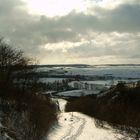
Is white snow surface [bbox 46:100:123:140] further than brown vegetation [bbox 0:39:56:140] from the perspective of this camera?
Yes

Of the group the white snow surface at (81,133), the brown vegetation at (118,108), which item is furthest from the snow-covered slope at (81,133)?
the brown vegetation at (118,108)

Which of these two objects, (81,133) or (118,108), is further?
(118,108)

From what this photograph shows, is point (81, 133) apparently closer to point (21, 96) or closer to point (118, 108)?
point (21, 96)

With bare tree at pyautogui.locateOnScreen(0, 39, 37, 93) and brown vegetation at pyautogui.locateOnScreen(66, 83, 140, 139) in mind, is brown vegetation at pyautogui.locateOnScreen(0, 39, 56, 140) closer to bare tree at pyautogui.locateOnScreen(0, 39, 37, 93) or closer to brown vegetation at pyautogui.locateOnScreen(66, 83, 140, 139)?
bare tree at pyautogui.locateOnScreen(0, 39, 37, 93)

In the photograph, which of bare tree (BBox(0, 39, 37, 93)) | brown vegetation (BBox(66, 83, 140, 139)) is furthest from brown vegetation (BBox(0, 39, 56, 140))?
brown vegetation (BBox(66, 83, 140, 139))

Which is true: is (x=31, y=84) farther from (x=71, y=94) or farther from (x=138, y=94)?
(x=71, y=94)

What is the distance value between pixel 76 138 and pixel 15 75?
34.4 ft

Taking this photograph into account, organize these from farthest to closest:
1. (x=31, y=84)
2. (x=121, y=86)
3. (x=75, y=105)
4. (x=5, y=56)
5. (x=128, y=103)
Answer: (x=75, y=105), (x=121, y=86), (x=128, y=103), (x=31, y=84), (x=5, y=56)

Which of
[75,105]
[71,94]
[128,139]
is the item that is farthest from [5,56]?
[71,94]

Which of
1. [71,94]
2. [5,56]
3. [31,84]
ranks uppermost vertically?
[5,56]

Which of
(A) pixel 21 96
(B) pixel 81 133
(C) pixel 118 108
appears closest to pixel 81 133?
(B) pixel 81 133

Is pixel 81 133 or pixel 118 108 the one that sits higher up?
pixel 81 133

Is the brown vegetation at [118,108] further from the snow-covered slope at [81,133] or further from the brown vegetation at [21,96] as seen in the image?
the brown vegetation at [21,96]

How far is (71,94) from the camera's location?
19162cm
